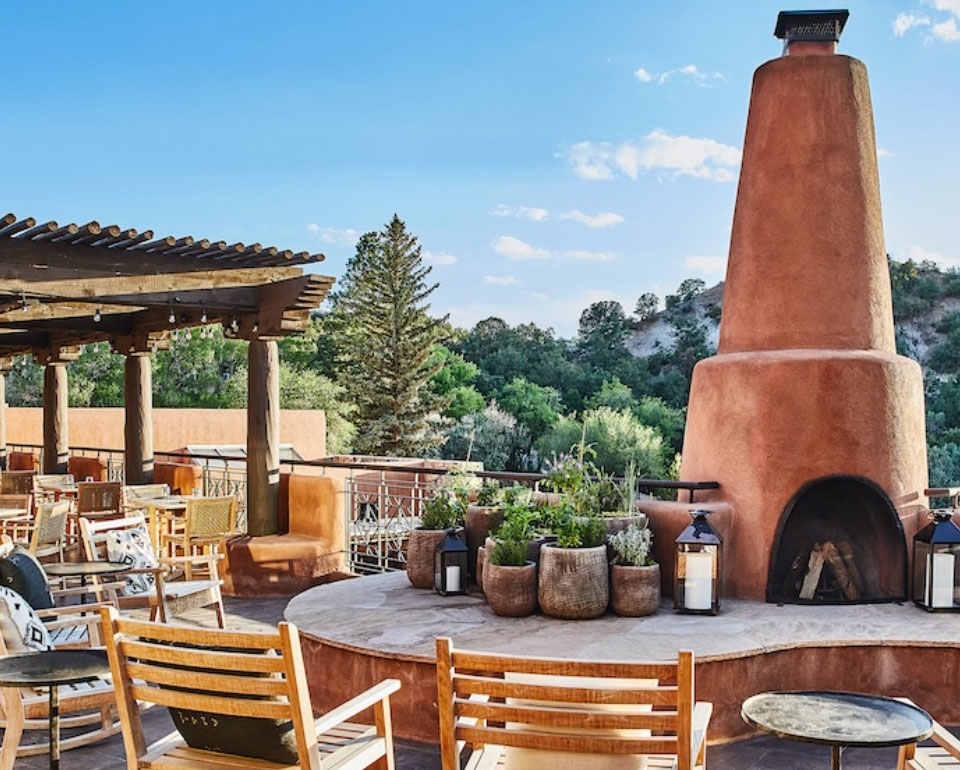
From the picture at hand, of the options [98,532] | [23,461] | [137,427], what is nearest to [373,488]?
[23,461]

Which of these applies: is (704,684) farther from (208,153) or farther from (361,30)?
(208,153)

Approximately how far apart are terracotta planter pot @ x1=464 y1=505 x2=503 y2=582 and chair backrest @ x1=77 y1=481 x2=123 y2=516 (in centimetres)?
521

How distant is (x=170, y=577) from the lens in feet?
28.1

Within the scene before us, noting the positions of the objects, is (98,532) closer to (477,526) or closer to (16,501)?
(477,526)

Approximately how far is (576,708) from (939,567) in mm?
3681

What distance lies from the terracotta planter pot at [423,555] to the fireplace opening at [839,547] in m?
2.04

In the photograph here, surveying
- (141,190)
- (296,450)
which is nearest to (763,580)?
(296,450)

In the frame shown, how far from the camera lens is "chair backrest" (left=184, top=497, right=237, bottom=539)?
7742mm

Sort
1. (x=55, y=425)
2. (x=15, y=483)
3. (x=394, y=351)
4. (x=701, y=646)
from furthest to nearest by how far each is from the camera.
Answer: (x=394, y=351)
(x=55, y=425)
(x=15, y=483)
(x=701, y=646)

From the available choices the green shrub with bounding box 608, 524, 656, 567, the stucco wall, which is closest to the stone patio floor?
the green shrub with bounding box 608, 524, 656, 567

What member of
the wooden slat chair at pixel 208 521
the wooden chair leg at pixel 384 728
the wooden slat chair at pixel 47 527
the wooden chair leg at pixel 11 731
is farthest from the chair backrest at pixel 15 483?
the wooden chair leg at pixel 384 728

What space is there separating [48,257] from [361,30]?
2135 cm

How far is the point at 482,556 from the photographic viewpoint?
215 inches

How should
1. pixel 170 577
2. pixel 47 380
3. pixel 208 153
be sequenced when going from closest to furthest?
pixel 170 577 → pixel 47 380 → pixel 208 153
